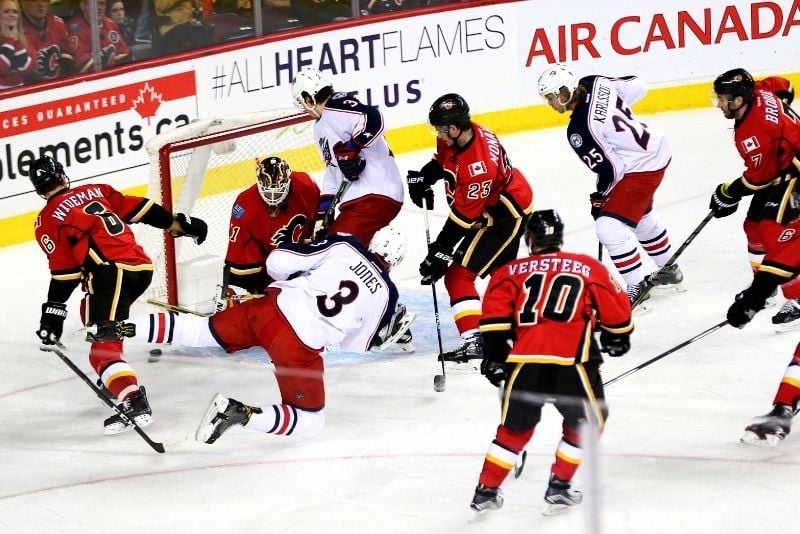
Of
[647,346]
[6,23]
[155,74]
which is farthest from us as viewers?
[155,74]

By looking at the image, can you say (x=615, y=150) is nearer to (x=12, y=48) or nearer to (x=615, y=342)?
(x=615, y=342)

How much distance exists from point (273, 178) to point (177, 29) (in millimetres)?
2673

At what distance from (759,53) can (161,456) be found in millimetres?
5491

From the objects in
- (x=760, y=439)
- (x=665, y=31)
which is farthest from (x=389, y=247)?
(x=665, y=31)

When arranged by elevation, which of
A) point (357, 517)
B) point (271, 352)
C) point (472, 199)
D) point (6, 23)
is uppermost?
point (6, 23)

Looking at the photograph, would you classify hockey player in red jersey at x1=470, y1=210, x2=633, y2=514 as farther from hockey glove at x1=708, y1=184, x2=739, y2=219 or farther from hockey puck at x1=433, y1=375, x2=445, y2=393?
hockey glove at x1=708, y1=184, x2=739, y2=219

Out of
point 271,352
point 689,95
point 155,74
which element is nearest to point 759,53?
point 689,95

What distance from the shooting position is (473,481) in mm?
4348

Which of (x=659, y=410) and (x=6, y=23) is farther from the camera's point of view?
(x=6, y=23)

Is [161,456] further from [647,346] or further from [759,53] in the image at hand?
[759,53]

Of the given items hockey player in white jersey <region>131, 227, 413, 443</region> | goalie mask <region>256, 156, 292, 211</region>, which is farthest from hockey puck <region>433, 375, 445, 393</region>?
goalie mask <region>256, 156, 292, 211</region>

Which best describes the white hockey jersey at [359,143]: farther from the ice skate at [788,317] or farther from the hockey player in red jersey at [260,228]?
the ice skate at [788,317]

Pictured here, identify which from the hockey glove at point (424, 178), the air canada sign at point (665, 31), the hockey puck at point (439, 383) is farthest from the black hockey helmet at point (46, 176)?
the air canada sign at point (665, 31)

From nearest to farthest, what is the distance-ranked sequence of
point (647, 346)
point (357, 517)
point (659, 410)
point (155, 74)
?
point (357, 517), point (659, 410), point (647, 346), point (155, 74)
